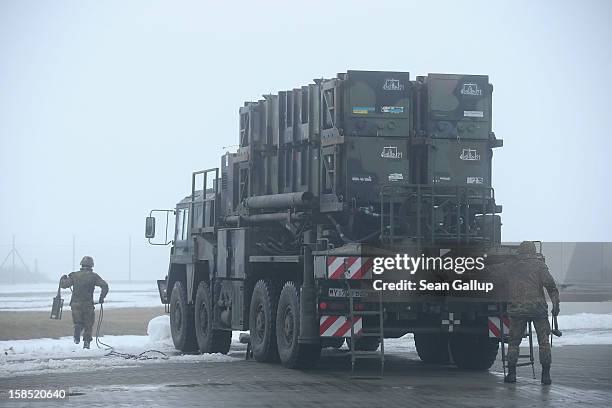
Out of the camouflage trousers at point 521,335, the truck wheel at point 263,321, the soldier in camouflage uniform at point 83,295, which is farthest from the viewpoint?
the soldier in camouflage uniform at point 83,295

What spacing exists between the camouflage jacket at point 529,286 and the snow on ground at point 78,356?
5996mm

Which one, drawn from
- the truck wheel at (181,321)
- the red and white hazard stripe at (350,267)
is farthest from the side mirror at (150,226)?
the red and white hazard stripe at (350,267)

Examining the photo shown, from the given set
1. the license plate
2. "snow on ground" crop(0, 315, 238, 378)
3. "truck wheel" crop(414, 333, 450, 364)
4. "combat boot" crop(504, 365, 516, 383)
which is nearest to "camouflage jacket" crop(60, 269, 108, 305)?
"snow on ground" crop(0, 315, 238, 378)

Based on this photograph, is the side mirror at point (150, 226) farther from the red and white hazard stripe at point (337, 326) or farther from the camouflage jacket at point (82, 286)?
the red and white hazard stripe at point (337, 326)

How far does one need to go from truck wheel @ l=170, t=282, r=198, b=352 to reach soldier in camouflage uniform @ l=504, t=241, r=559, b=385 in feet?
30.0

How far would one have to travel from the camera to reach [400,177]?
1991cm

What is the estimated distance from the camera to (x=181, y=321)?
25.6 m

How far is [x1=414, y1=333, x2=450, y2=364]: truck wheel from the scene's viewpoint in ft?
A: 69.7

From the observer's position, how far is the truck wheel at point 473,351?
64.8 feet

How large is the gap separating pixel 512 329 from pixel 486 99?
4.37 m

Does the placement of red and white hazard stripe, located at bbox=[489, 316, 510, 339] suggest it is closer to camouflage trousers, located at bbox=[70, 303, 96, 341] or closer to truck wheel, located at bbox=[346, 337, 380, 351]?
truck wheel, located at bbox=[346, 337, 380, 351]

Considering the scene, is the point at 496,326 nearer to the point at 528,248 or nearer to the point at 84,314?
the point at 528,248

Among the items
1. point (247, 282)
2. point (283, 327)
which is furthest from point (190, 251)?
point (283, 327)

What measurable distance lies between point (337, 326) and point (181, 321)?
25.4 ft
